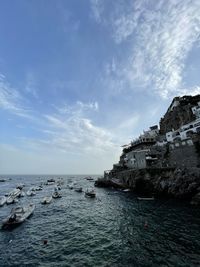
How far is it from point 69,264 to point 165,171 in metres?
43.8

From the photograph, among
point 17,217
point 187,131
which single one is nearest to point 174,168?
point 187,131

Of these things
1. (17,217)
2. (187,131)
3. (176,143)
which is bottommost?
(17,217)

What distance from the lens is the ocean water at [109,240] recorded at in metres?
17.2

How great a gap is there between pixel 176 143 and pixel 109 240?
140 ft

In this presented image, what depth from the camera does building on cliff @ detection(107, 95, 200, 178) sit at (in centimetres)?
5066

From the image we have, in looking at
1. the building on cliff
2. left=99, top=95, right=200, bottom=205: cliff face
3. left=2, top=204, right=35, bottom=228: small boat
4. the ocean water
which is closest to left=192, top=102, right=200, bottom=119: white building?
the building on cliff

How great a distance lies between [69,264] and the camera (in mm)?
16875

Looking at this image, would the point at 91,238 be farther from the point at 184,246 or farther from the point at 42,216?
the point at 42,216

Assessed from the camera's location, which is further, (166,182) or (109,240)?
(166,182)

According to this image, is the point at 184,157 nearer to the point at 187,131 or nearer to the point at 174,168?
the point at 174,168

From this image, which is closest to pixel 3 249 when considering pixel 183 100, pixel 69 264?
pixel 69 264

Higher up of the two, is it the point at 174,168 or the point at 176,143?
the point at 176,143

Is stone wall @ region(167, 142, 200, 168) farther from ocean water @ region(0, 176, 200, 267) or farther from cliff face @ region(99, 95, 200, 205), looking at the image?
ocean water @ region(0, 176, 200, 267)

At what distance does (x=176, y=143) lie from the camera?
56156 millimetres
